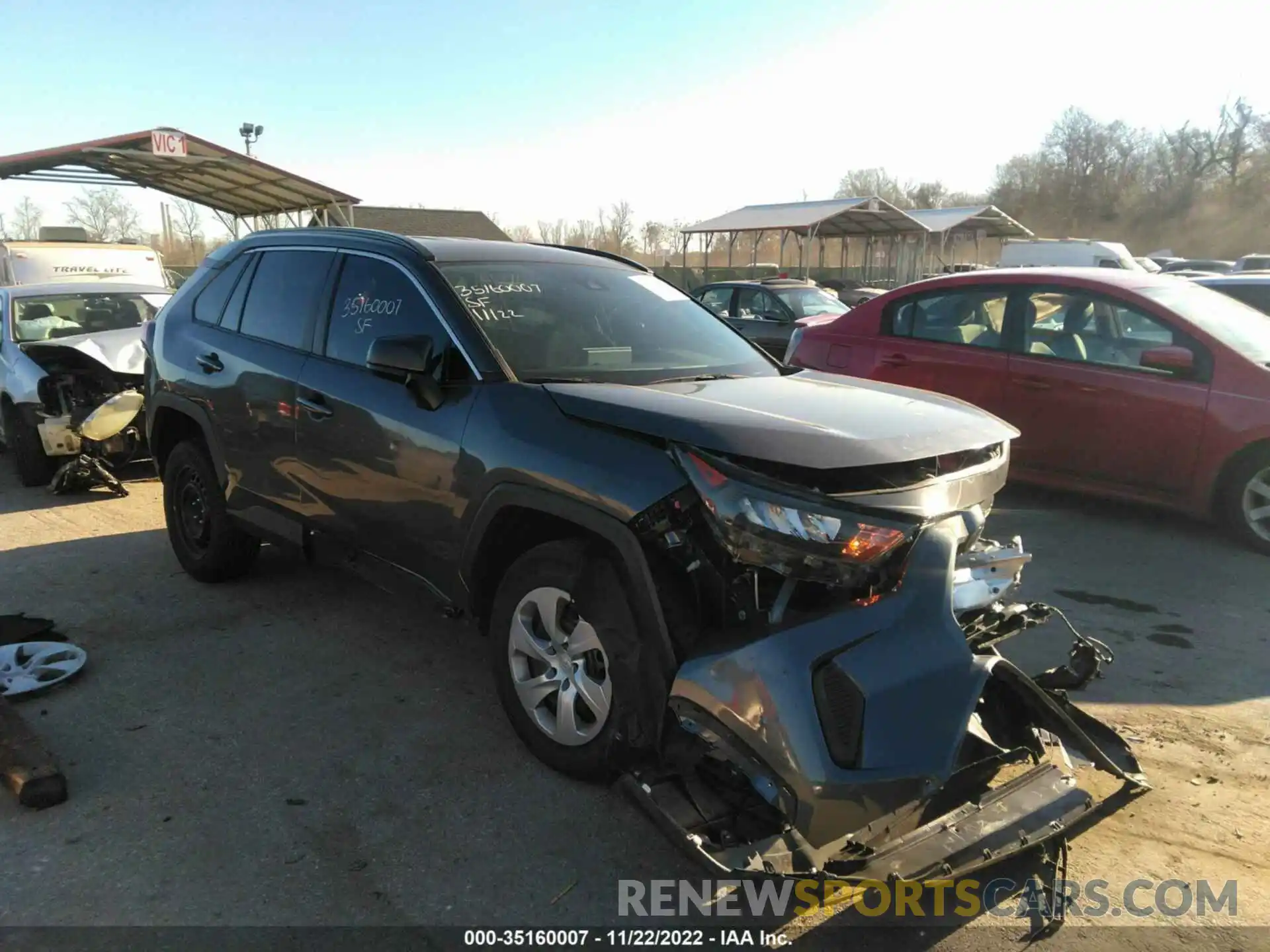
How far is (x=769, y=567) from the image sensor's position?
241 centimetres

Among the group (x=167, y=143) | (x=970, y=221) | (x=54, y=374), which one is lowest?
(x=54, y=374)

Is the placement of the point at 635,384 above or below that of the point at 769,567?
above

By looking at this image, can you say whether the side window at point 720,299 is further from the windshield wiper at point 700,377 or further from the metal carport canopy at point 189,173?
the windshield wiper at point 700,377

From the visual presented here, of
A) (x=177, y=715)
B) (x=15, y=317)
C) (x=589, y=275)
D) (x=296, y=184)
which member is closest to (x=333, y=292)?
(x=589, y=275)

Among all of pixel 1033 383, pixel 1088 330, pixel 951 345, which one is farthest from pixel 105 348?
pixel 1088 330

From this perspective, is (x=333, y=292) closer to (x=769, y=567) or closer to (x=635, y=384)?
(x=635, y=384)

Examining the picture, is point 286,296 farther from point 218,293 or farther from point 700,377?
point 700,377

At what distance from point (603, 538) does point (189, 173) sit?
14724mm

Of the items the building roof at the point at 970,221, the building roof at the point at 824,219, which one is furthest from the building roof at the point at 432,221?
the building roof at the point at 970,221

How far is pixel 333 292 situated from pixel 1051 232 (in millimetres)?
78863

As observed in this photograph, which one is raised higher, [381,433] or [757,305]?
[757,305]

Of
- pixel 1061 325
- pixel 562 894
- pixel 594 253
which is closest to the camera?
pixel 562 894

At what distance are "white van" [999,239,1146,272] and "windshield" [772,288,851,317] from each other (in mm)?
10052

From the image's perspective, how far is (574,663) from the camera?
300 centimetres
